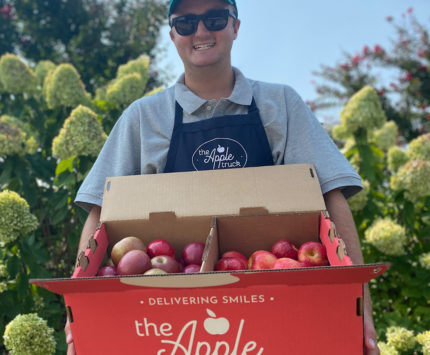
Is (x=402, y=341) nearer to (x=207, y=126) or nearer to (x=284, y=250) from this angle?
(x=284, y=250)

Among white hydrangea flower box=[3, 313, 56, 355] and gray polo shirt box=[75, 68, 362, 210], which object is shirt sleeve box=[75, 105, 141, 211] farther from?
white hydrangea flower box=[3, 313, 56, 355]

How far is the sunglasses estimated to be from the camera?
210cm

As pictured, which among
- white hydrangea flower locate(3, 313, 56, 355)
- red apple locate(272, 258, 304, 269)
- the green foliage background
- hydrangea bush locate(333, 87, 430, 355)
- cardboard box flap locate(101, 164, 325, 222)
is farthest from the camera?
hydrangea bush locate(333, 87, 430, 355)

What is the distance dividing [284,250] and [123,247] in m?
0.63

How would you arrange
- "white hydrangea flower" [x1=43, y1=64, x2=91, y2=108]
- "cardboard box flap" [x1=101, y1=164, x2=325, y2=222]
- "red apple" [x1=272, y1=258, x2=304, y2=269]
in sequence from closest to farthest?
"red apple" [x1=272, y1=258, x2=304, y2=269] → "cardboard box flap" [x1=101, y1=164, x2=325, y2=222] → "white hydrangea flower" [x1=43, y1=64, x2=91, y2=108]

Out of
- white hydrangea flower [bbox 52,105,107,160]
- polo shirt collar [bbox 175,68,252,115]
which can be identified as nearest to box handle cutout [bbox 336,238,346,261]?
polo shirt collar [bbox 175,68,252,115]

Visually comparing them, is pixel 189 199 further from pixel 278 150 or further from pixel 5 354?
pixel 5 354

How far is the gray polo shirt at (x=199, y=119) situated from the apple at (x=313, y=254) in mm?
382

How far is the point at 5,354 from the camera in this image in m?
2.88

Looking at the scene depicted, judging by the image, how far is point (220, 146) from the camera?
2068 mm

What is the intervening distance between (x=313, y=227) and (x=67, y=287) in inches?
40.0

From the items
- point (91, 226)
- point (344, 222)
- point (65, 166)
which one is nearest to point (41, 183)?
point (65, 166)

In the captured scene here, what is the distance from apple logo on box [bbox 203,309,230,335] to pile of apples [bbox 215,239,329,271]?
0.42m

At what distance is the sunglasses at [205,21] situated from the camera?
210cm
